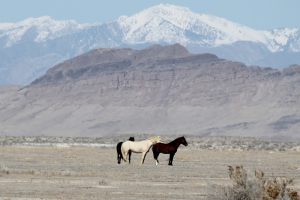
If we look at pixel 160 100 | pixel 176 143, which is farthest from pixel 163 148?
pixel 160 100

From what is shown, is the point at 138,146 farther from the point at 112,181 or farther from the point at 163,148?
the point at 112,181

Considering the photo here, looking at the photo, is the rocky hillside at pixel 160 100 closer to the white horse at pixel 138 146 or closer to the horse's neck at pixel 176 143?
the horse's neck at pixel 176 143

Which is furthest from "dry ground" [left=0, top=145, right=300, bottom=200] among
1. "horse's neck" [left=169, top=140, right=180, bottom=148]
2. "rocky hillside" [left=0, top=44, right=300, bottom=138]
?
"rocky hillside" [left=0, top=44, right=300, bottom=138]

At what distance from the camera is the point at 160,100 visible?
15638 cm

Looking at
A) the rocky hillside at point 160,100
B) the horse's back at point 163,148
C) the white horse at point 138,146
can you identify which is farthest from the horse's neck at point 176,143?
the rocky hillside at point 160,100

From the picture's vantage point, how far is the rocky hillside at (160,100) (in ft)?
481

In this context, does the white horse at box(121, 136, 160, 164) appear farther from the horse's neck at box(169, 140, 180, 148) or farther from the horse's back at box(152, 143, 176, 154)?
the horse's neck at box(169, 140, 180, 148)

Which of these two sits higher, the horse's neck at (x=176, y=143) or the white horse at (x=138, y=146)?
the horse's neck at (x=176, y=143)

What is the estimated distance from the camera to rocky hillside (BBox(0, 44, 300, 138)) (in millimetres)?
146625

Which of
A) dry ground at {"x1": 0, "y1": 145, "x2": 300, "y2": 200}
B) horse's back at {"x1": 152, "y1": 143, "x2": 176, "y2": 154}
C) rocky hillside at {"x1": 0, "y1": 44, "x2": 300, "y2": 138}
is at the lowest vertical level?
dry ground at {"x1": 0, "y1": 145, "x2": 300, "y2": 200}

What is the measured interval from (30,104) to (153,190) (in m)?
141

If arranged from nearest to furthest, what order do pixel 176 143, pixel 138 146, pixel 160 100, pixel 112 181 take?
pixel 112 181 → pixel 138 146 → pixel 176 143 → pixel 160 100

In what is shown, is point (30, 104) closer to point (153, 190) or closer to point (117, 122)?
point (117, 122)

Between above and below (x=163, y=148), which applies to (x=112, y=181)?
below
